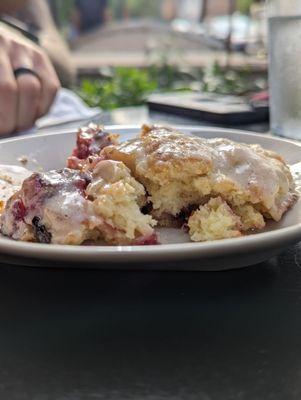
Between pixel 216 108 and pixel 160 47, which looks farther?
pixel 160 47

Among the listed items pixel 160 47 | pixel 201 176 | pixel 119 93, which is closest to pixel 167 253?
pixel 201 176

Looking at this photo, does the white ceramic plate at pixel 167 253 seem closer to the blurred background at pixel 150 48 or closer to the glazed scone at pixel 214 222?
the glazed scone at pixel 214 222

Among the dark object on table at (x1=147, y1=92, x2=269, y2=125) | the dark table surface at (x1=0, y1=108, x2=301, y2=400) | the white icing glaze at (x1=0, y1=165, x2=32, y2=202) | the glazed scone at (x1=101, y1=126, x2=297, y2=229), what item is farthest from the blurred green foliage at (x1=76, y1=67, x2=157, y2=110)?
the dark table surface at (x1=0, y1=108, x2=301, y2=400)

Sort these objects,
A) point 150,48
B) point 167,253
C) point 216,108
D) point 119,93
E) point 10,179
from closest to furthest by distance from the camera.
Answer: point 167,253 < point 10,179 < point 216,108 < point 119,93 < point 150,48

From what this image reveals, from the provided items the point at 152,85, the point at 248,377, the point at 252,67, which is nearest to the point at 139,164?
the point at 248,377

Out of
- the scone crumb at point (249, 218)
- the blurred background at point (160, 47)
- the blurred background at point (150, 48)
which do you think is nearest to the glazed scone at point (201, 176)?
the scone crumb at point (249, 218)

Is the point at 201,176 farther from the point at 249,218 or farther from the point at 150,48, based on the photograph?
the point at 150,48
